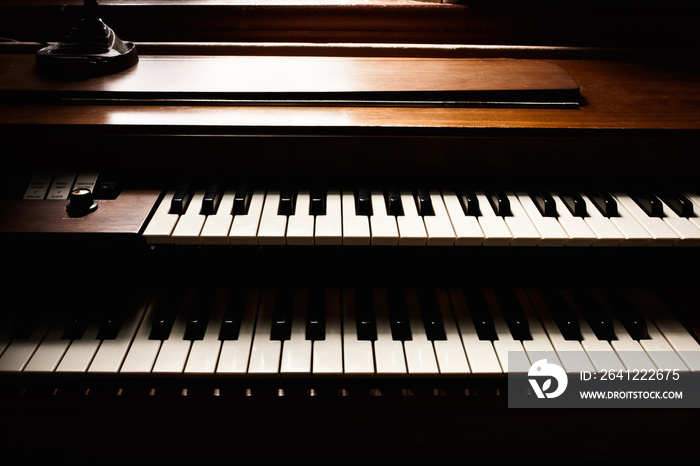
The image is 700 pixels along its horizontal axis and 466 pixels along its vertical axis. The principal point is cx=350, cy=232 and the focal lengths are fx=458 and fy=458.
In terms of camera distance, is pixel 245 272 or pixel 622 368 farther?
pixel 245 272

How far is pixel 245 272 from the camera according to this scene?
1.23m

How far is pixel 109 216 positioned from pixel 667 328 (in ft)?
4.46

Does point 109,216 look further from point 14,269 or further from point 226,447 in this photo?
point 226,447

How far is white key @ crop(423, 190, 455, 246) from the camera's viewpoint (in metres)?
1.02

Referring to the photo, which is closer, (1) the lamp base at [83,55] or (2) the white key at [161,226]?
(2) the white key at [161,226]

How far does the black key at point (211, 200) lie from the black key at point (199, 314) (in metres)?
0.24

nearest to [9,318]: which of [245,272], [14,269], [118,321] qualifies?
[14,269]

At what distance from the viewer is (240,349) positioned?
1032 millimetres

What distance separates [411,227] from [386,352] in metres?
0.29

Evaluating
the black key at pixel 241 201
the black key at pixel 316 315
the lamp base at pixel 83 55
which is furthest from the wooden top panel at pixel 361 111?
the black key at pixel 316 315

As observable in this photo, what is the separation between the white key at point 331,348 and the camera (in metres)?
0.99

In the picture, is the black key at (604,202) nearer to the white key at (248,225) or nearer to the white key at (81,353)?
the white key at (248,225)

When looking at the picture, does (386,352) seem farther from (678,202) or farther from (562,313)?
(678,202)

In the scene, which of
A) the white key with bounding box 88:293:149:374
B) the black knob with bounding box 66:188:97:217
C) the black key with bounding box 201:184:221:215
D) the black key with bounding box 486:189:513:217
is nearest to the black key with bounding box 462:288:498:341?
the black key with bounding box 486:189:513:217
